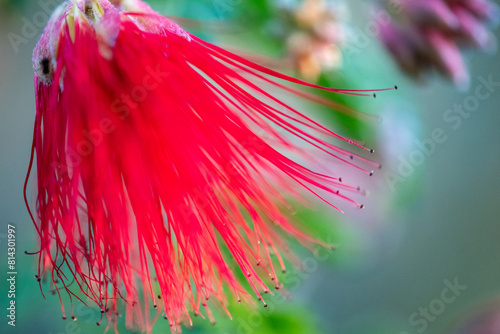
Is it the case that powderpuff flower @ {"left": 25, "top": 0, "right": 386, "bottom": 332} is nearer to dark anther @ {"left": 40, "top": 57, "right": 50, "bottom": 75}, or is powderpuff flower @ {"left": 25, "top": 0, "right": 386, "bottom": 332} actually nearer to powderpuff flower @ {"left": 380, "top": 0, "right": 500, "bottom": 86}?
dark anther @ {"left": 40, "top": 57, "right": 50, "bottom": 75}

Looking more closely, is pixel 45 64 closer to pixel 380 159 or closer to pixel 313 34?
pixel 313 34

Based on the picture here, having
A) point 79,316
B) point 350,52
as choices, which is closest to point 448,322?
point 350,52

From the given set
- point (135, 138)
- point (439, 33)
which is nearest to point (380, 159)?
point (439, 33)

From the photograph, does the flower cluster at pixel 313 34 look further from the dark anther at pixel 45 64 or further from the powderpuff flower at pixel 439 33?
the dark anther at pixel 45 64

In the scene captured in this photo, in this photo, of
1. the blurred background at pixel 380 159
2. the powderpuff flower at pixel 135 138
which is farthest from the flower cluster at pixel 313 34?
the powderpuff flower at pixel 135 138

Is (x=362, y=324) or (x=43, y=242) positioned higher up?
(x=43, y=242)

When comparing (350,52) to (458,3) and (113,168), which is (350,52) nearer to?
(458,3)

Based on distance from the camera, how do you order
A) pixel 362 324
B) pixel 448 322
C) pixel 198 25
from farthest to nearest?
pixel 448 322, pixel 362 324, pixel 198 25

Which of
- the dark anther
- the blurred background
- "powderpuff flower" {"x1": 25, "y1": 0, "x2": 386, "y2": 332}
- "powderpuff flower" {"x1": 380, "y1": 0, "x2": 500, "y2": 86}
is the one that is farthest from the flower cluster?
the dark anther

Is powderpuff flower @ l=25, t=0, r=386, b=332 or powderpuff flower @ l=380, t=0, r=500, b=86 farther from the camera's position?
powderpuff flower @ l=380, t=0, r=500, b=86
